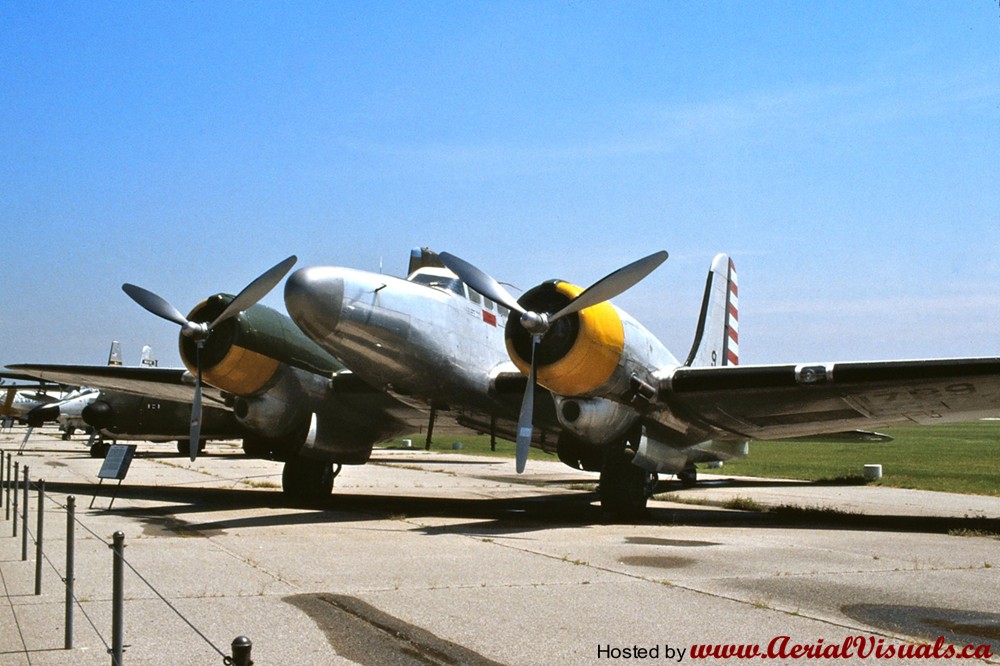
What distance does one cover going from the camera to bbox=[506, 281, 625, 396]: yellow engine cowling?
13938 mm

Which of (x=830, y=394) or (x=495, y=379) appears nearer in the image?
(x=830, y=394)

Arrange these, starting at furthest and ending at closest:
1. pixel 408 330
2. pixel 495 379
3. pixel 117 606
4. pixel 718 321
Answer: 1. pixel 718 321
2. pixel 495 379
3. pixel 408 330
4. pixel 117 606

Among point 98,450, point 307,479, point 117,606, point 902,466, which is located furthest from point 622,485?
point 98,450

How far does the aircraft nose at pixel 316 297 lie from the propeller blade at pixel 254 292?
5.72ft

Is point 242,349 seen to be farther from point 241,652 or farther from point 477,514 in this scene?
point 241,652

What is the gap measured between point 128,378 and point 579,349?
32.9ft

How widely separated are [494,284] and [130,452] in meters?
6.24

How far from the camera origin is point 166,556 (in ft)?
34.9

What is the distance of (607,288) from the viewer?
45.4 feet

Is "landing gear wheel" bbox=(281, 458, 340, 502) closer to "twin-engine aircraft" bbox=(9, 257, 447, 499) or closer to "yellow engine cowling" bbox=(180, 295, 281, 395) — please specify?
"twin-engine aircraft" bbox=(9, 257, 447, 499)

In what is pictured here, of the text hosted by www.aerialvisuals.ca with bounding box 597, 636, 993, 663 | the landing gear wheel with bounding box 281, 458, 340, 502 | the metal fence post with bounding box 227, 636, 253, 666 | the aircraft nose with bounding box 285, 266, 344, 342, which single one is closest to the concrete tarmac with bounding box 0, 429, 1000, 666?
the text hosted by www.aerialvisuals.ca with bounding box 597, 636, 993, 663

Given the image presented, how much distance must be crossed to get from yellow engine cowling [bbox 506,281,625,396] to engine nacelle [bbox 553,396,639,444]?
390 mm

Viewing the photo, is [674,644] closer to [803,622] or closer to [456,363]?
[803,622]

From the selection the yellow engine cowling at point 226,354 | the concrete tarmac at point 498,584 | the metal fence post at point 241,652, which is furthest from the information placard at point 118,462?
the metal fence post at point 241,652
